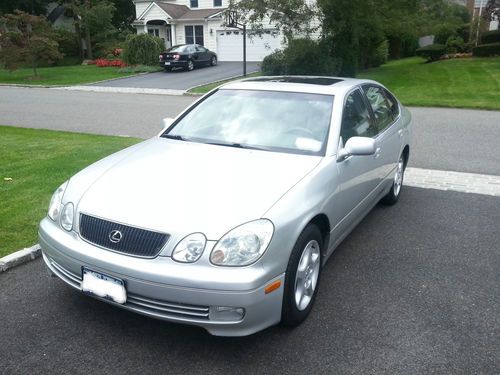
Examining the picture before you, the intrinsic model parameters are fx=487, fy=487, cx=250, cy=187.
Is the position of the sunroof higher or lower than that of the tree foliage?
lower

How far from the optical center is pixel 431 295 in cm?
375

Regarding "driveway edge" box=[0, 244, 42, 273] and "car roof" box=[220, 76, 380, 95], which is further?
"car roof" box=[220, 76, 380, 95]

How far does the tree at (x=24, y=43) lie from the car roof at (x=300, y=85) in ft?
79.3

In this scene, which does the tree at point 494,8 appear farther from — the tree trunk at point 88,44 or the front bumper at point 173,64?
the tree trunk at point 88,44

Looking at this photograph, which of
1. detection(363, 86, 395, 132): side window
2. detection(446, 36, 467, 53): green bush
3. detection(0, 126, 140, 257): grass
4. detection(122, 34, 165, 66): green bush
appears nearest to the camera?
detection(0, 126, 140, 257): grass

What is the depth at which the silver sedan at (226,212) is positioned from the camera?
9.05ft

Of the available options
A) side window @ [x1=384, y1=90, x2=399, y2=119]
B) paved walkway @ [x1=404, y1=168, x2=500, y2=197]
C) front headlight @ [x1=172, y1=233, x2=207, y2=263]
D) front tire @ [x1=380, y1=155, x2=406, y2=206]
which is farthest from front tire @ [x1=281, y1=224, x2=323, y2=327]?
paved walkway @ [x1=404, y1=168, x2=500, y2=197]

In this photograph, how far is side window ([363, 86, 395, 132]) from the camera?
16.2 feet

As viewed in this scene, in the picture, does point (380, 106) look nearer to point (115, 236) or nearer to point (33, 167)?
point (115, 236)

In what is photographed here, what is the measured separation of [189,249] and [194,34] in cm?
3608

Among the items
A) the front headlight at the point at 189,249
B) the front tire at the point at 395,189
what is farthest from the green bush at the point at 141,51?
the front headlight at the point at 189,249

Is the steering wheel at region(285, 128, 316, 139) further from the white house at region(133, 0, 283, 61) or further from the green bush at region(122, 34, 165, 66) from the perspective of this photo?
the white house at region(133, 0, 283, 61)

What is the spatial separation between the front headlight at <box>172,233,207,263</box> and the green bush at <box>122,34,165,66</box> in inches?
1122

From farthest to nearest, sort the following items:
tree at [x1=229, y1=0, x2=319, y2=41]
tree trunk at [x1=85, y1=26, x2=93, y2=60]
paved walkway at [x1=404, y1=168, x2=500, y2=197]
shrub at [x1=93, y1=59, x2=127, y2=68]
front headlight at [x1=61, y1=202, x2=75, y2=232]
Result: 1. tree trunk at [x1=85, y1=26, x2=93, y2=60]
2. shrub at [x1=93, y1=59, x2=127, y2=68]
3. tree at [x1=229, y1=0, x2=319, y2=41]
4. paved walkway at [x1=404, y1=168, x2=500, y2=197]
5. front headlight at [x1=61, y1=202, x2=75, y2=232]
